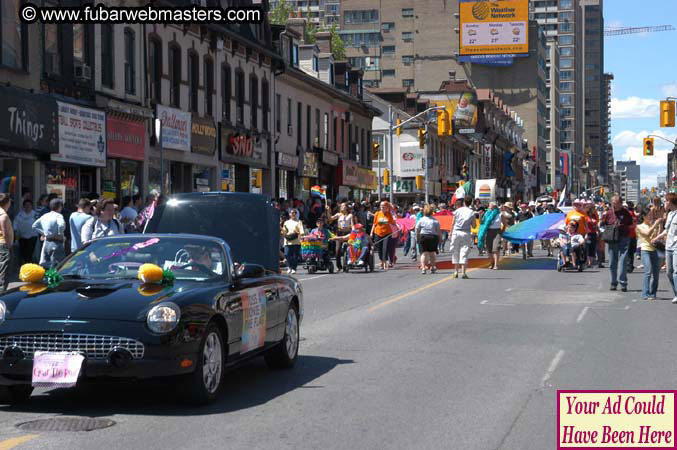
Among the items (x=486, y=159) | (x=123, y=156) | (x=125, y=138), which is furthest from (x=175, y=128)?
(x=486, y=159)

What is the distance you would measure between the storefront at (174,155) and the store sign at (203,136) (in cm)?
51

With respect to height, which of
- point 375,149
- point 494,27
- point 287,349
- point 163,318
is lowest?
point 287,349

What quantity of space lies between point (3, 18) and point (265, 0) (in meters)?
21.8

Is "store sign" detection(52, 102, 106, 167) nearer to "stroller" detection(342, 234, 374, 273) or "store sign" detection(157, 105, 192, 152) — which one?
"store sign" detection(157, 105, 192, 152)

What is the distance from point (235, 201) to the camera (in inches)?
576

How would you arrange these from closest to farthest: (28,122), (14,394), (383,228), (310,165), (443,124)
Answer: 1. (14,394)
2. (28,122)
3. (383,228)
4. (443,124)
5. (310,165)

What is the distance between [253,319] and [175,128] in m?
26.0

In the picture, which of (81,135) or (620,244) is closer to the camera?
(620,244)

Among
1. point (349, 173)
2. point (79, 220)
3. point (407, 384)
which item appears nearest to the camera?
point (407, 384)

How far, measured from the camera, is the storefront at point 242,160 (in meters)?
40.0

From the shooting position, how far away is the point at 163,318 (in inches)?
315

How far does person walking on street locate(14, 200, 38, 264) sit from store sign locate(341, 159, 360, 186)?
35057 mm

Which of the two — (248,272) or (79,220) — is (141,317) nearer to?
(248,272)

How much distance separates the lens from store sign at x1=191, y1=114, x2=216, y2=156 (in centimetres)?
3672
